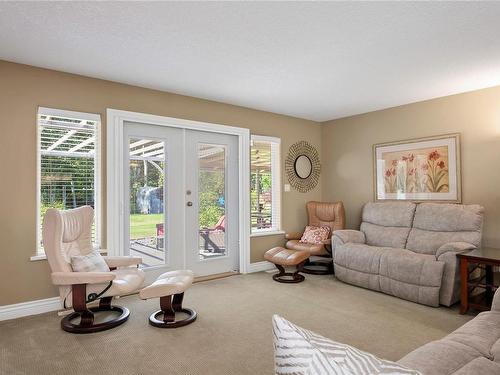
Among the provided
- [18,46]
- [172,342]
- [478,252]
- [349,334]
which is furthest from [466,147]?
[18,46]

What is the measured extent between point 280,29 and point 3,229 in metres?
3.08

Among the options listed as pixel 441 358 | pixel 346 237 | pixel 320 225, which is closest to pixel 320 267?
pixel 320 225

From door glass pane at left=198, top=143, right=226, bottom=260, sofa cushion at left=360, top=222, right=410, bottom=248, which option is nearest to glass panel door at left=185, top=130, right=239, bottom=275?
door glass pane at left=198, top=143, right=226, bottom=260

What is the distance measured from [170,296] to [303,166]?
3397mm

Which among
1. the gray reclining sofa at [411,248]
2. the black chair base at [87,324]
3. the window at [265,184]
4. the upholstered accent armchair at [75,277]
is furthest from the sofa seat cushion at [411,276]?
the black chair base at [87,324]

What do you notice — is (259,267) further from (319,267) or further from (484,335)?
(484,335)

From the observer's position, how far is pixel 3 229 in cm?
308

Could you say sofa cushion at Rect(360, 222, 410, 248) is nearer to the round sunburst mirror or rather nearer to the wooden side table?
the wooden side table

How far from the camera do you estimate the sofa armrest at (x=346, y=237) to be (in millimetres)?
4344

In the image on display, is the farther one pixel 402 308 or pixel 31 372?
pixel 402 308

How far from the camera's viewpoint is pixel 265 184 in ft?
17.0

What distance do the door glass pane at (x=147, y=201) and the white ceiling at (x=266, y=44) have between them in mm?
792

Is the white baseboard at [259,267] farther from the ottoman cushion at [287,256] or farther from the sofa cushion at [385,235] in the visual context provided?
the sofa cushion at [385,235]

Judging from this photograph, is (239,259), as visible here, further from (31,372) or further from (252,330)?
(31,372)
